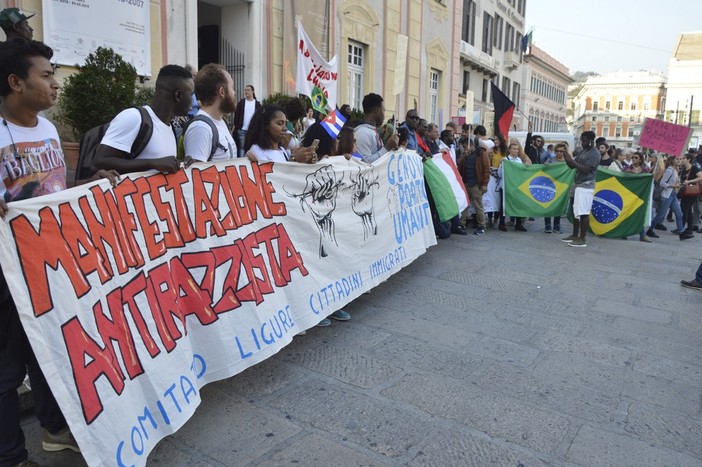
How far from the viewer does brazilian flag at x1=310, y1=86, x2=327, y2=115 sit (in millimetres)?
9328

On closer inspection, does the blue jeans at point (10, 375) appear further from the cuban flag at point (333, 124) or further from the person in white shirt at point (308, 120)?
the person in white shirt at point (308, 120)

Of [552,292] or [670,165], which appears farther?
[670,165]

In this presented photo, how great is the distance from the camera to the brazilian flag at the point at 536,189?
32.8 ft

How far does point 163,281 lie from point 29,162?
0.85 metres

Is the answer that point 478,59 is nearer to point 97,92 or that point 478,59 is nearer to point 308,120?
point 308,120

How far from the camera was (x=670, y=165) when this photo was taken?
1167cm

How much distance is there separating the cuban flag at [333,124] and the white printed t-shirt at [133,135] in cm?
218

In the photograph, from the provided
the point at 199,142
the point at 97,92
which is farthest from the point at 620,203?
the point at 97,92

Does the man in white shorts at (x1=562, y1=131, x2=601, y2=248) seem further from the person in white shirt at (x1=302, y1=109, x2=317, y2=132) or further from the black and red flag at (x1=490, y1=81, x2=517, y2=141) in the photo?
the person in white shirt at (x1=302, y1=109, x2=317, y2=132)

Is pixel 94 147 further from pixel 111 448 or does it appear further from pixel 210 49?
pixel 210 49

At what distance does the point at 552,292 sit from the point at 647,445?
3128 millimetres

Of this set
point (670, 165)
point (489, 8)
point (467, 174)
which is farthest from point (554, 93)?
point (467, 174)

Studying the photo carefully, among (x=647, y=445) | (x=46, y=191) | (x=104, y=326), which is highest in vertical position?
(x=46, y=191)

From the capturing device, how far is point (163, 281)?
2873 mm
